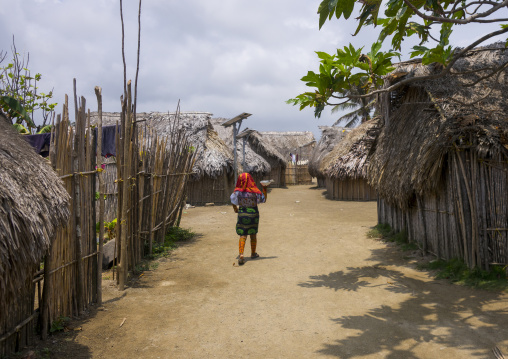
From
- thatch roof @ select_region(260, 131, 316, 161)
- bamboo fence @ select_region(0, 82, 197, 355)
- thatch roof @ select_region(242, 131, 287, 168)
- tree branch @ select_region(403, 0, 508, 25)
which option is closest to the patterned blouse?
bamboo fence @ select_region(0, 82, 197, 355)

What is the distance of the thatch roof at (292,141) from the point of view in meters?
33.8

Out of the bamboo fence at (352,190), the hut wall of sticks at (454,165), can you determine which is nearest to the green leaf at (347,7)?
the hut wall of sticks at (454,165)

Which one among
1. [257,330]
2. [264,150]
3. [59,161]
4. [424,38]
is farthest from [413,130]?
[264,150]

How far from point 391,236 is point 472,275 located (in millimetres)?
2834

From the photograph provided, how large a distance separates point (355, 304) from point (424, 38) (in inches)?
123

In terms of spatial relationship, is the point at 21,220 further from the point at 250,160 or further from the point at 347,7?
the point at 250,160

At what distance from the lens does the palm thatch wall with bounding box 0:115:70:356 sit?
2.41 m

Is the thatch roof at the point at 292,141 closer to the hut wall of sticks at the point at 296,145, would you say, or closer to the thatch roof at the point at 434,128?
the hut wall of sticks at the point at 296,145

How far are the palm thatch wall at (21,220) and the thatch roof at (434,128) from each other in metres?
4.70

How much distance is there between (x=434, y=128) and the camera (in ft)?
19.2

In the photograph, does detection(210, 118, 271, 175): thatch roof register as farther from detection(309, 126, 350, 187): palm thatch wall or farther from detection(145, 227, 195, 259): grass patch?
detection(145, 227, 195, 259): grass patch

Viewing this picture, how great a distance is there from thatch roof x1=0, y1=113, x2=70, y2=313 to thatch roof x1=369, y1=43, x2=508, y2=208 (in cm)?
470

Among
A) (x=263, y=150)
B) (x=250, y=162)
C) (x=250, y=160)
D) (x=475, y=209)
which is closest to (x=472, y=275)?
(x=475, y=209)

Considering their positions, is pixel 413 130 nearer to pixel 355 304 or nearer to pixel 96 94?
pixel 355 304
